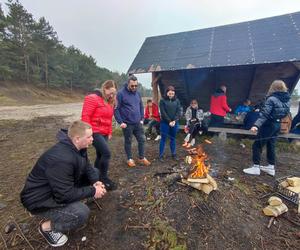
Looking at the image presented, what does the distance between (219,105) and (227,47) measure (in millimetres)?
2015

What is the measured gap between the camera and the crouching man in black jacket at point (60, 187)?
2.38 m

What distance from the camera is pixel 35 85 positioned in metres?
32.2

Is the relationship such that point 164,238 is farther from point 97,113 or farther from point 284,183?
point 284,183

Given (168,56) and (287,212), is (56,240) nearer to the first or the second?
(287,212)

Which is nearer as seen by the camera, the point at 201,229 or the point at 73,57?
the point at 201,229

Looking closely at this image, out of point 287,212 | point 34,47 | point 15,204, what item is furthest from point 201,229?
point 34,47

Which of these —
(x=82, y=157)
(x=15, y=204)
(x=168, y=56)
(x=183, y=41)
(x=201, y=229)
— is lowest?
(x=15, y=204)

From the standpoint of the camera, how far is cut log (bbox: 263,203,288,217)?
3.22 metres

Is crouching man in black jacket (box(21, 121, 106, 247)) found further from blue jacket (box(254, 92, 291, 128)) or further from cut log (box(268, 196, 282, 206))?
blue jacket (box(254, 92, 291, 128))

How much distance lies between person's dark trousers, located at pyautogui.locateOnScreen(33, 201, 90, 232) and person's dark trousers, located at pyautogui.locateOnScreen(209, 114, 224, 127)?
6346mm

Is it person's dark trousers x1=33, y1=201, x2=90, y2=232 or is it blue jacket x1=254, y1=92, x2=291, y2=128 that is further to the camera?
blue jacket x1=254, y1=92, x2=291, y2=128

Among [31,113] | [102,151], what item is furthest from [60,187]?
[31,113]

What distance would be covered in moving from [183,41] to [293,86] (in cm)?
444

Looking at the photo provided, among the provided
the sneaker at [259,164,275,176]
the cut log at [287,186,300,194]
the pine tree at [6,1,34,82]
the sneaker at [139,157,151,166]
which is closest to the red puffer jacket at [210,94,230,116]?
the sneaker at [259,164,275,176]
